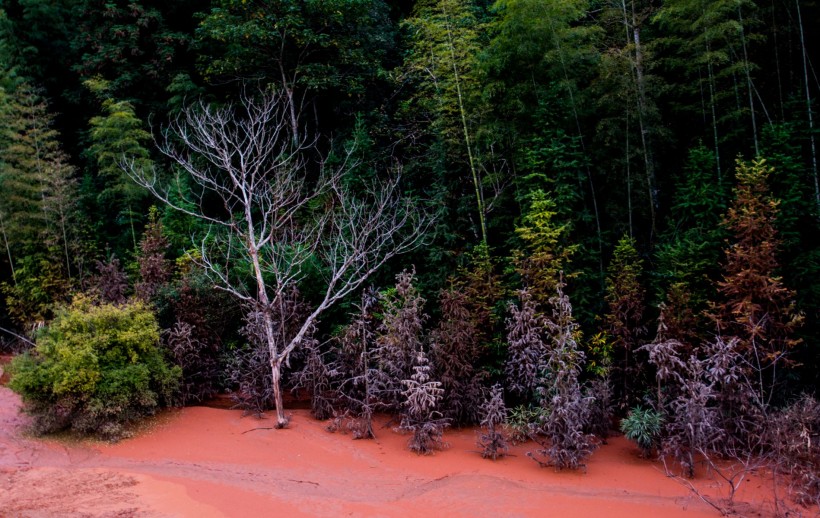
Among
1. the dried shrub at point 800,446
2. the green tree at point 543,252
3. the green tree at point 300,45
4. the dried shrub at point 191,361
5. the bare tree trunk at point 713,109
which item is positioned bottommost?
the dried shrub at point 800,446

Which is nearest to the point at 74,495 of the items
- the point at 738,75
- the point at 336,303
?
the point at 336,303

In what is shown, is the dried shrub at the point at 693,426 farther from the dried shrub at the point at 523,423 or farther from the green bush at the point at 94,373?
the green bush at the point at 94,373

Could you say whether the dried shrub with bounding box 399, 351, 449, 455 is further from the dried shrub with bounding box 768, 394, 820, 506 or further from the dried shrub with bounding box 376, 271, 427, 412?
the dried shrub with bounding box 768, 394, 820, 506

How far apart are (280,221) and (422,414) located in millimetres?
4033

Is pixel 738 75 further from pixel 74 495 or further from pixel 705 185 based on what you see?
pixel 74 495

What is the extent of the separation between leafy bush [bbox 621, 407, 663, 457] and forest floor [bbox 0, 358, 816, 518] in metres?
0.27

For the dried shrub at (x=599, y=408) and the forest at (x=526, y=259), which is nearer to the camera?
the forest at (x=526, y=259)

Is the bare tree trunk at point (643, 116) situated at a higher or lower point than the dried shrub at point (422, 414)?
higher

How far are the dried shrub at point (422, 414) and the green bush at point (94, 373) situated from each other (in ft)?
12.5

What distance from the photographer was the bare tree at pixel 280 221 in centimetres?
867

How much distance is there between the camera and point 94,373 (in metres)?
8.04

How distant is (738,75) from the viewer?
30.7ft

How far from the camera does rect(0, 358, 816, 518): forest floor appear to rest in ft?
21.0

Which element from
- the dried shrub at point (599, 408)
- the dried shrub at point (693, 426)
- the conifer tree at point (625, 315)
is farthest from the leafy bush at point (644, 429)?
the conifer tree at point (625, 315)
